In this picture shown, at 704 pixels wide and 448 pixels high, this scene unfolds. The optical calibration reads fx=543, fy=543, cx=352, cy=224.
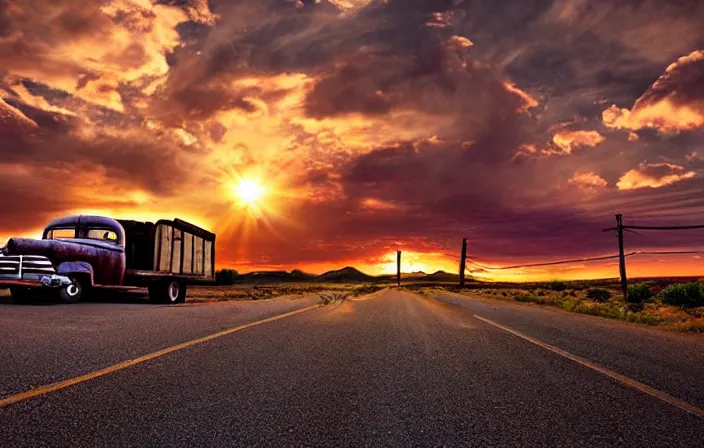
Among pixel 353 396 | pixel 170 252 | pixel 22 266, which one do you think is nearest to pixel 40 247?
pixel 22 266

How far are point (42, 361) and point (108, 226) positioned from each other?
A: 1216 centimetres

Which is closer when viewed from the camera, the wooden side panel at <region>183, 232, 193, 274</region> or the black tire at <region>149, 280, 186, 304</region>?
the black tire at <region>149, 280, 186, 304</region>

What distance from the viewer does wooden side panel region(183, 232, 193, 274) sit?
64.7 feet

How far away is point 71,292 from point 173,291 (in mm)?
4123

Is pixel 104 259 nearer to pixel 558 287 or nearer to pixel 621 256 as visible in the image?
pixel 621 256

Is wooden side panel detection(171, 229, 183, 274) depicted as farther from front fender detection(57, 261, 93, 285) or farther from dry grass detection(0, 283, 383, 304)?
front fender detection(57, 261, 93, 285)

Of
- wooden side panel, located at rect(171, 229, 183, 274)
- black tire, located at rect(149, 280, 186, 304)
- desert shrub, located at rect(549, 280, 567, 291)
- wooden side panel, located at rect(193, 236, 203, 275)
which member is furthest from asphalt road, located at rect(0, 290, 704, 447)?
desert shrub, located at rect(549, 280, 567, 291)

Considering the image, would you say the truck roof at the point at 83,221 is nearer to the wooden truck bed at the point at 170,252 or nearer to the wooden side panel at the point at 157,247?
the wooden truck bed at the point at 170,252

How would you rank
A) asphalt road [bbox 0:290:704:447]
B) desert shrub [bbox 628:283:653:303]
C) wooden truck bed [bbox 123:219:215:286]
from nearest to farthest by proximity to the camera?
1. asphalt road [bbox 0:290:704:447]
2. wooden truck bed [bbox 123:219:215:286]
3. desert shrub [bbox 628:283:653:303]

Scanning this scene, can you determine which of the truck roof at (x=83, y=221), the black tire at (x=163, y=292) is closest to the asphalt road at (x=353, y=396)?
the truck roof at (x=83, y=221)

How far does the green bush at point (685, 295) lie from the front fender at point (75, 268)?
25.9m

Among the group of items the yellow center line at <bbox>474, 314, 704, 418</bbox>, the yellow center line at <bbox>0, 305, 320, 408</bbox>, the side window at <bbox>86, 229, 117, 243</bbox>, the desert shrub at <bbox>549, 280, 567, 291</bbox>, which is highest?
the side window at <bbox>86, 229, 117, 243</bbox>

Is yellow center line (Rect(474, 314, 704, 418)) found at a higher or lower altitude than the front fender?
lower

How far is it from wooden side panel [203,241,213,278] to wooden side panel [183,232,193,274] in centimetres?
125
